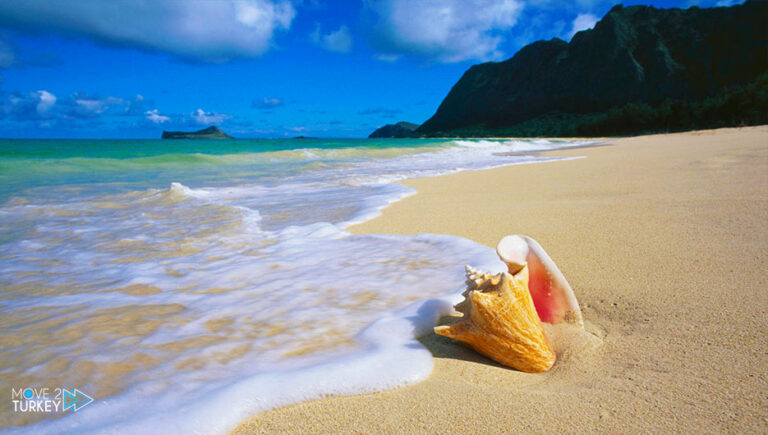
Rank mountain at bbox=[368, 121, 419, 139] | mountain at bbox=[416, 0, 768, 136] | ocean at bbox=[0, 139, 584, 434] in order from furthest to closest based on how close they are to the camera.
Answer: mountain at bbox=[368, 121, 419, 139]
mountain at bbox=[416, 0, 768, 136]
ocean at bbox=[0, 139, 584, 434]

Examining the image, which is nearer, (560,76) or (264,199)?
(264,199)

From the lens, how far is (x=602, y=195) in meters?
4.48

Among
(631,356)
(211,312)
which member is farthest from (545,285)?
(211,312)

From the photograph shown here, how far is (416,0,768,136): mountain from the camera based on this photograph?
41.9 metres

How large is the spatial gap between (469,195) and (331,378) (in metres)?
4.30

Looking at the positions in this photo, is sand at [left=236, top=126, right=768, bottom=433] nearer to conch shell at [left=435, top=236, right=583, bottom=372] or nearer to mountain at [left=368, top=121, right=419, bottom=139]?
conch shell at [left=435, top=236, right=583, bottom=372]

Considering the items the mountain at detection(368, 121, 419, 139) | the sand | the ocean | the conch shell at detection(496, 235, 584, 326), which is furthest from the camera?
the mountain at detection(368, 121, 419, 139)

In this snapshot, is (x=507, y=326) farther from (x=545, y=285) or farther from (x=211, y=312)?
(x=211, y=312)

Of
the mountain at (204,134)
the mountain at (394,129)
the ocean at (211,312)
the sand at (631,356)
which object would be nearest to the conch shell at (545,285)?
the sand at (631,356)

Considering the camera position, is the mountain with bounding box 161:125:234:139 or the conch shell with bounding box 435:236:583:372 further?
the mountain with bounding box 161:125:234:139

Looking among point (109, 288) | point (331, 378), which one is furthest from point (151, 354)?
point (109, 288)

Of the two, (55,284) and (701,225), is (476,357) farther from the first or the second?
(55,284)

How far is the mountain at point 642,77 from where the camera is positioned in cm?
4188

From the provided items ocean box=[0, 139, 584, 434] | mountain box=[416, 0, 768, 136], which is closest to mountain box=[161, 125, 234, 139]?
mountain box=[416, 0, 768, 136]
